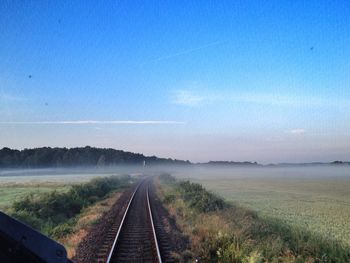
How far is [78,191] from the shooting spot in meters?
32.9

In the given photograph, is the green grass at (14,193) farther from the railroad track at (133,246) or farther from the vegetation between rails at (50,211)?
the railroad track at (133,246)

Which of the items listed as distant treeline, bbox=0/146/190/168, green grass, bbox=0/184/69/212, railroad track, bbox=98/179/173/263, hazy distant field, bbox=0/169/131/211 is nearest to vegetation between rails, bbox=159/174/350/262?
railroad track, bbox=98/179/173/263

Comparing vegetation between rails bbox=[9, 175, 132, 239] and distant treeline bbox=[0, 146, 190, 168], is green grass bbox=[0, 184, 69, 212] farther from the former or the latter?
distant treeline bbox=[0, 146, 190, 168]

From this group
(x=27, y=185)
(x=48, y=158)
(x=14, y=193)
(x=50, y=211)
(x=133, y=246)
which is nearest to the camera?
(x=133, y=246)

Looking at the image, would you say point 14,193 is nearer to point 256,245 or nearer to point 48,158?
point 256,245

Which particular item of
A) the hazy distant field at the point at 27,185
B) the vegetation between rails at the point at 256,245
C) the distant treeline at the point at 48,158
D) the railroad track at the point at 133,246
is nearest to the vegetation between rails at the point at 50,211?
the hazy distant field at the point at 27,185

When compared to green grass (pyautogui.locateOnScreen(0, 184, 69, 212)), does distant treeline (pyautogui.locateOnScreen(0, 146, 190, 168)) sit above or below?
above

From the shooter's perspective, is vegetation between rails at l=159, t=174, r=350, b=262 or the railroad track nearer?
vegetation between rails at l=159, t=174, r=350, b=262

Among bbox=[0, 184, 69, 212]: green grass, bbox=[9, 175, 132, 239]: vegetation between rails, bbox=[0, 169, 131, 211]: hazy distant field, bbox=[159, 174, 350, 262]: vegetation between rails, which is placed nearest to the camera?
bbox=[159, 174, 350, 262]: vegetation between rails

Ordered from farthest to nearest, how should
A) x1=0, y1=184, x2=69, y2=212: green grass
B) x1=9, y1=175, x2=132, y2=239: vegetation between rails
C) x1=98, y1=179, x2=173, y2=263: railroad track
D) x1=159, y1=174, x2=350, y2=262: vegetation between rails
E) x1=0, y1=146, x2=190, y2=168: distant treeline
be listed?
x1=0, y1=146, x2=190, y2=168: distant treeline < x1=0, y1=184, x2=69, y2=212: green grass < x1=9, y1=175, x2=132, y2=239: vegetation between rails < x1=98, y1=179, x2=173, y2=263: railroad track < x1=159, y1=174, x2=350, y2=262: vegetation between rails

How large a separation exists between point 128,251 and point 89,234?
376 cm

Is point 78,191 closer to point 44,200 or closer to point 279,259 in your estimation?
point 44,200

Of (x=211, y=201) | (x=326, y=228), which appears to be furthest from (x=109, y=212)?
(x=326, y=228)

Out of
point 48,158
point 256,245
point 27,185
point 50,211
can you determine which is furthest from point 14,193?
point 48,158
